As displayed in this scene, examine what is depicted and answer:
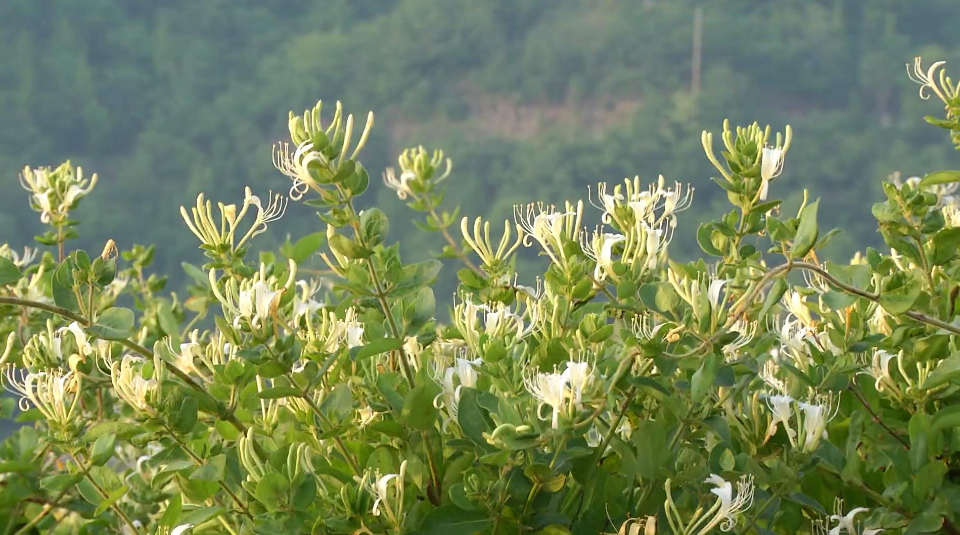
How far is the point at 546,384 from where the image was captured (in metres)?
0.77

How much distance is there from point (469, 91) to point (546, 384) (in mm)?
26505

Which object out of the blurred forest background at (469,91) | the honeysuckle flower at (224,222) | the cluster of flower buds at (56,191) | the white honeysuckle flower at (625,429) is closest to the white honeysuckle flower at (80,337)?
the honeysuckle flower at (224,222)

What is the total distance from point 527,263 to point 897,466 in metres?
17.1

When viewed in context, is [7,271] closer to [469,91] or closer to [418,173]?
[418,173]

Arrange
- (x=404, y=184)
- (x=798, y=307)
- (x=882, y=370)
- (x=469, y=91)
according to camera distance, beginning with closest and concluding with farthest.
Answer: (x=882, y=370), (x=798, y=307), (x=404, y=184), (x=469, y=91)

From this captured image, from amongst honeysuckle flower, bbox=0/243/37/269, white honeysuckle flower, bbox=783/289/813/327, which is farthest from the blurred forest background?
white honeysuckle flower, bbox=783/289/813/327

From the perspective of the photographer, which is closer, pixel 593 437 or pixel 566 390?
Result: pixel 566 390

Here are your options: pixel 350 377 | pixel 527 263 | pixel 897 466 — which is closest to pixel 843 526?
pixel 897 466

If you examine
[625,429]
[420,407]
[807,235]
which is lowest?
[625,429]

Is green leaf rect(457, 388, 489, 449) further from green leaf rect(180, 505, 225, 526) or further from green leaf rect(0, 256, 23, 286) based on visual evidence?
green leaf rect(0, 256, 23, 286)

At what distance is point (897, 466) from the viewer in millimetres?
921

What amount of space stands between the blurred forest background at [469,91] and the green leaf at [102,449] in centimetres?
1788

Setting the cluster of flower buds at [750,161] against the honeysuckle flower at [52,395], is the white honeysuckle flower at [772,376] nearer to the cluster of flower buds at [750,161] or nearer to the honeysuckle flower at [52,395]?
the cluster of flower buds at [750,161]

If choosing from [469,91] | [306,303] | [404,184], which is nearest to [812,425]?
[306,303]
